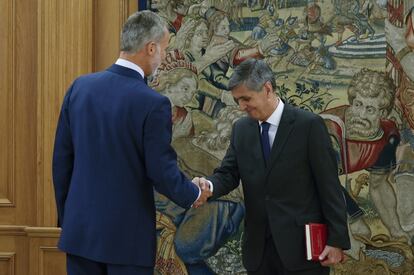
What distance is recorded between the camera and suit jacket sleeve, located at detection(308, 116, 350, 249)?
11.6ft

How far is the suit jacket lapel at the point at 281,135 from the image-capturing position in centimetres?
361

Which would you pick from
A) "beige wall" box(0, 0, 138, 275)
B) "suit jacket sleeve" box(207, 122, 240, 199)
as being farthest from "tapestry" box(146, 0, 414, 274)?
"suit jacket sleeve" box(207, 122, 240, 199)

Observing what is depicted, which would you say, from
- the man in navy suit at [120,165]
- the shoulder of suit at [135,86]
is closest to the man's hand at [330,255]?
the man in navy suit at [120,165]

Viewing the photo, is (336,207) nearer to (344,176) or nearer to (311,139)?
(311,139)

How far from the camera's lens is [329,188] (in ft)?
11.6

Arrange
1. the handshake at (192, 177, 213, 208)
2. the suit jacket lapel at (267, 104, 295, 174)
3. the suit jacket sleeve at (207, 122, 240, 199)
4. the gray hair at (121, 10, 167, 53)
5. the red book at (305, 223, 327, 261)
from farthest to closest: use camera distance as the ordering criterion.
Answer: the suit jacket sleeve at (207, 122, 240, 199) < the handshake at (192, 177, 213, 208) < the suit jacket lapel at (267, 104, 295, 174) < the red book at (305, 223, 327, 261) < the gray hair at (121, 10, 167, 53)

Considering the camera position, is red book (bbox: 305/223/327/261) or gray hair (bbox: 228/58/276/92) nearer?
red book (bbox: 305/223/327/261)

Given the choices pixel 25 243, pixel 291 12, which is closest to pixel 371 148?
pixel 291 12

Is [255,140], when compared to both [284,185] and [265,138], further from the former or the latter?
[284,185]

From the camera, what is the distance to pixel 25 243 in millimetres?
5523

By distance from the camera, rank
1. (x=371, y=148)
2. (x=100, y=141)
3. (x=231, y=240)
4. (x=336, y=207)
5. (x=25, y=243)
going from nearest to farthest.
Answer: (x=100, y=141) < (x=336, y=207) < (x=371, y=148) < (x=231, y=240) < (x=25, y=243)

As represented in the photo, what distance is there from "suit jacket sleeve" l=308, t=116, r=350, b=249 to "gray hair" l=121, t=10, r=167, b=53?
0.93 meters

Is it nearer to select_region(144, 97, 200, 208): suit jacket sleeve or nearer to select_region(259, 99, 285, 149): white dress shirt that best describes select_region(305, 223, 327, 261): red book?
select_region(259, 99, 285, 149): white dress shirt

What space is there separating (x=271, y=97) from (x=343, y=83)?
1.19 metres
